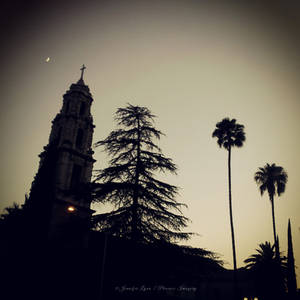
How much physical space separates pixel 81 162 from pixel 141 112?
1716 centimetres

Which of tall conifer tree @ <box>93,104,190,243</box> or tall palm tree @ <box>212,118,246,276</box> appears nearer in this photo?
tall conifer tree @ <box>93,104,190,243</box>

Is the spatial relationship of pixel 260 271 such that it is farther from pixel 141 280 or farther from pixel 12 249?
pixel 12 249

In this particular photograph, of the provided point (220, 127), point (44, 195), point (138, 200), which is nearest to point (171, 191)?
point (138, 200)

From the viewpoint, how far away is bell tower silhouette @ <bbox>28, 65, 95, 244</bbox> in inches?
902

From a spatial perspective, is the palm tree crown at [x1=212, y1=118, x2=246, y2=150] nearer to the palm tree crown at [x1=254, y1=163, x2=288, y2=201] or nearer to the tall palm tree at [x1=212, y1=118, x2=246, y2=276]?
the tall palm tree at [x1=212, y1=118, x2=246, y2=276]

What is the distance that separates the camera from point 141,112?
59.2 feet

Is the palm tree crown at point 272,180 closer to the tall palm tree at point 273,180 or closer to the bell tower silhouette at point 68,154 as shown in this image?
the tall palm tree at point 273,180

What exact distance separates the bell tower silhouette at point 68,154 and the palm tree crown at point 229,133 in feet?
53.3

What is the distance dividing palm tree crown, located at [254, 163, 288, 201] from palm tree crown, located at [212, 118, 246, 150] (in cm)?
1151

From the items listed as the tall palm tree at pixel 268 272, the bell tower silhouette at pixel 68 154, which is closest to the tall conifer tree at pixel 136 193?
the bell tower silhouette at pixel 68 154

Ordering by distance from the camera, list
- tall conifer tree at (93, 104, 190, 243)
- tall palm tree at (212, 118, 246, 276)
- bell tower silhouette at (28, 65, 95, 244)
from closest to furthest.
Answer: tall conifer tree at (93, 104, 190, 243) < bell tower silhouette at (28, 65, 95, 244) < tall palm tree at (212, 118, 246, 276)

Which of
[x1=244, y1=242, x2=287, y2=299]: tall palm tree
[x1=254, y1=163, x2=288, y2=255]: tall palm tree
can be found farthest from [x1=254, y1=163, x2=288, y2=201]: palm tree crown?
[x1=244, y1=242, x2=287, y2=299]: tall palm tree

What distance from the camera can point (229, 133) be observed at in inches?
1210

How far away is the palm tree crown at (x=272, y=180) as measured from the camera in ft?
122
